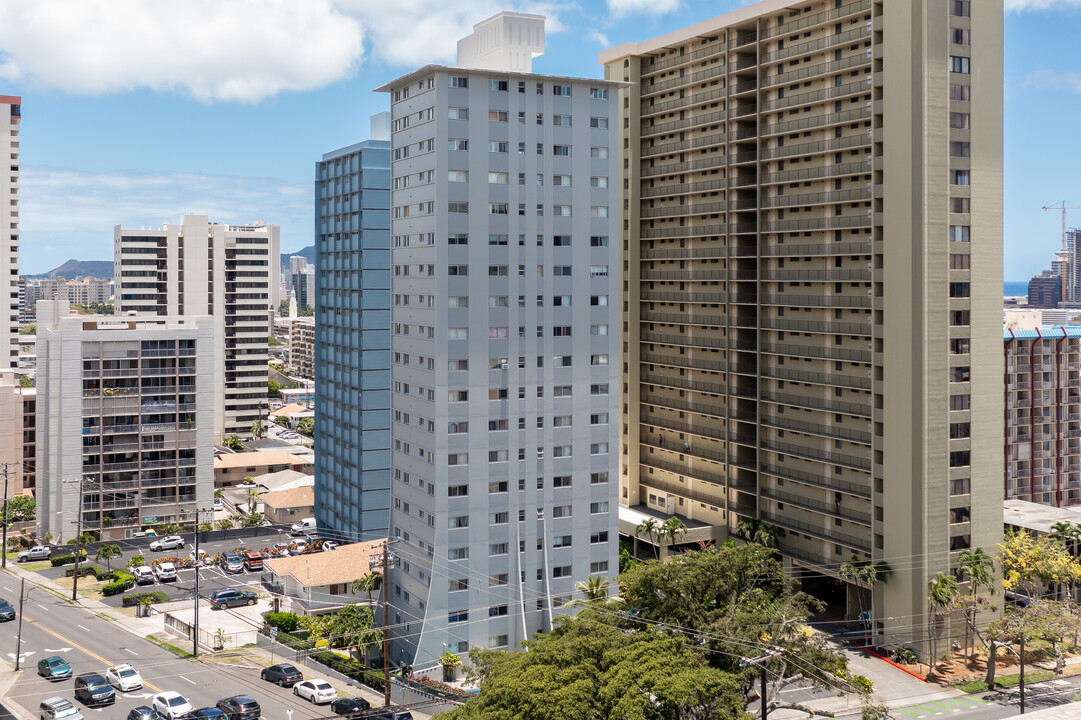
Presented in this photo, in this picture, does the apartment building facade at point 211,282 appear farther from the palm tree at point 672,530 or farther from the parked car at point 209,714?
the parked car at point 209,714

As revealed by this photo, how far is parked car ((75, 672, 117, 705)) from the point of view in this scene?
67812mm

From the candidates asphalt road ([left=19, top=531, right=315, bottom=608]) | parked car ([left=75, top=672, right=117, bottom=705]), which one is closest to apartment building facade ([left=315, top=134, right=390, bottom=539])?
asphalt road ([left=19, top=531, right=315, bottom=608])

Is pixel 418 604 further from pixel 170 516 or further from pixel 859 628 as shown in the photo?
pixel 170 516

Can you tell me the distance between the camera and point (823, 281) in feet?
281

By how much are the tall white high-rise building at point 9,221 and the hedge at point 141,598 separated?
10801cm

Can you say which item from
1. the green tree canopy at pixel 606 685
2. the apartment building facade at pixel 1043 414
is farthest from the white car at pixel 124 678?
the apartment building facade at pixel 1043 414

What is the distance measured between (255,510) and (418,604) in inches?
2356

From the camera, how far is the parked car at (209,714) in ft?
208

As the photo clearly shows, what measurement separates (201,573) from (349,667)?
36.9 m

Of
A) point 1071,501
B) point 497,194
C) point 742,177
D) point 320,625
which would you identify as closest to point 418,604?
point 320,625

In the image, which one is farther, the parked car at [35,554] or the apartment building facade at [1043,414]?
the apartment building facade at [1043,414]

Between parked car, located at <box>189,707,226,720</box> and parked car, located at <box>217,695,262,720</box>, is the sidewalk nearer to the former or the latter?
parked car, located at <box>217,695,262,720</box>

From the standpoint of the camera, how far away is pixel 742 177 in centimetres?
9569

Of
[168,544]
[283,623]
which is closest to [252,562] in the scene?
[168,544]
